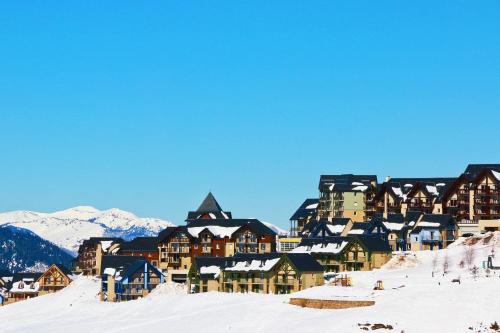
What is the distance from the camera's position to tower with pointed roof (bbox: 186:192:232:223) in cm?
18200

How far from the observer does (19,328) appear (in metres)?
113

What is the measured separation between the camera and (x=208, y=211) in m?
183

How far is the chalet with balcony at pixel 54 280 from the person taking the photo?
166m

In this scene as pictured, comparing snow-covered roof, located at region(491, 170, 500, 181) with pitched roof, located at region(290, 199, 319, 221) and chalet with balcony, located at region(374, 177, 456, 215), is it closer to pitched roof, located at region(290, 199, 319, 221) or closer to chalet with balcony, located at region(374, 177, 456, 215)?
chalet with balcony, located at region(374, 177, 456, 215)

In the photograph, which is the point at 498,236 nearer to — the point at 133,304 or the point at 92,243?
the point at 133,304

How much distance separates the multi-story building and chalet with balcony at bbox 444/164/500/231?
19.4 m

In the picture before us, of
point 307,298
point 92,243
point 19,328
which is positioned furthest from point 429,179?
point 19,328

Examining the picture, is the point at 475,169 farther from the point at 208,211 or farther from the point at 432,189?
the point at 208,211

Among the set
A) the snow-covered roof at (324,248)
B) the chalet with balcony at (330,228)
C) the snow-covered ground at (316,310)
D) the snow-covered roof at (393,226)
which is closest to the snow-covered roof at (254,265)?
the snow-covered ground at (316,310)

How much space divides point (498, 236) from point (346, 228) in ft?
94.9

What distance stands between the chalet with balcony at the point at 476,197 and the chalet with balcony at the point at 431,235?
24.2ft

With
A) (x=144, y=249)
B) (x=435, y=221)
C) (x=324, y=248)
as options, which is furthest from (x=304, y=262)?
(x=144, y=249)

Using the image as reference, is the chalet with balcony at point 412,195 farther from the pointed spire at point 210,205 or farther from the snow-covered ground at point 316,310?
the pointed spire at point 210,205

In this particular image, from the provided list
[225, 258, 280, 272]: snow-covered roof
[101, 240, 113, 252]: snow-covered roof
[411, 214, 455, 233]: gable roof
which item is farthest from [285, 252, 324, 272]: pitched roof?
[101, 240, 113, 252]: snow-covered roof
